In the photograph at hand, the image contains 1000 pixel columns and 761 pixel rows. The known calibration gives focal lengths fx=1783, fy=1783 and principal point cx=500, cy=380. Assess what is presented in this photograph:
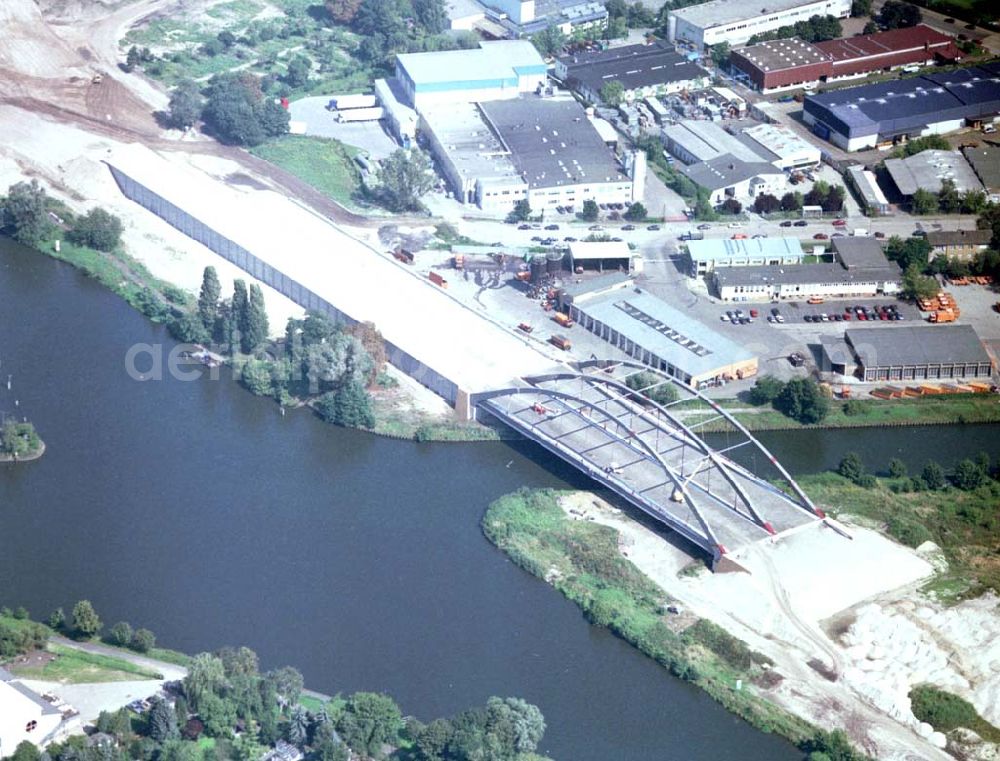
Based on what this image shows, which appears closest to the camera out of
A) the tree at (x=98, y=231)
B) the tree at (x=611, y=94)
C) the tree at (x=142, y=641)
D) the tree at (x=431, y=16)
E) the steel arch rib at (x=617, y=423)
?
the tree at (x=142, y=641)

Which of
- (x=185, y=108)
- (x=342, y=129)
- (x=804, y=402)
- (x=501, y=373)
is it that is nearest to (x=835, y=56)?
(x=342, y=129)

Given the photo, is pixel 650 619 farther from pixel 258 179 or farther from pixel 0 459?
pixel 258 179

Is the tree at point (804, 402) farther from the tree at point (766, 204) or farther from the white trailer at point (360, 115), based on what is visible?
the white trailer at point (360, 115)

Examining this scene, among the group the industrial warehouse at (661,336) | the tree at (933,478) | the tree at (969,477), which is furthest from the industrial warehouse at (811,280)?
the tree at (969,477)

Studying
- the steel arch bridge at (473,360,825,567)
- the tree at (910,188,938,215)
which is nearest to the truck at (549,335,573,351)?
the steel arch bridge at (473,360,825,567)

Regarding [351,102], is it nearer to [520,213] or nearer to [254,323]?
[520,213]

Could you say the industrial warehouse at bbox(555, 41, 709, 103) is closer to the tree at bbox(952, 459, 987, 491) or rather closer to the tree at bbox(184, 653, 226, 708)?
the tree at bbox(952, 459, 987, 491)

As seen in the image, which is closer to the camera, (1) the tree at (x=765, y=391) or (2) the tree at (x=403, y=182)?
(1) the tree at (x=765, y=391)
